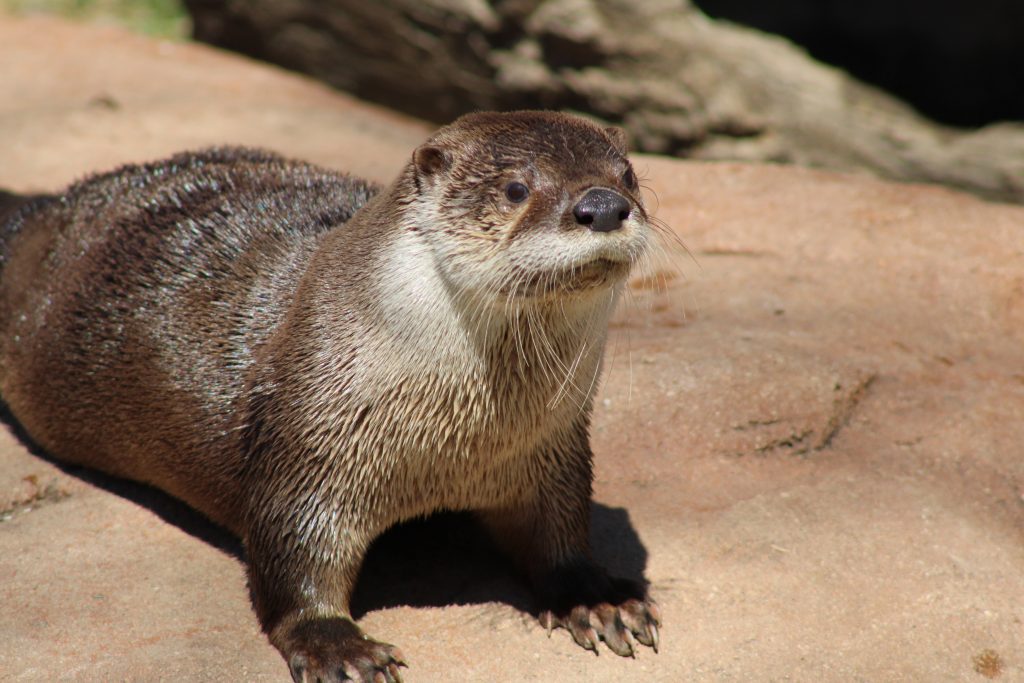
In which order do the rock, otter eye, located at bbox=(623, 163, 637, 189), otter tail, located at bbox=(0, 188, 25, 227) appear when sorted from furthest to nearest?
the rock, otter tail, located at bbox=(0, 188, 25, 227), otter eye, located at bbox=(623, 163, 637, 189)

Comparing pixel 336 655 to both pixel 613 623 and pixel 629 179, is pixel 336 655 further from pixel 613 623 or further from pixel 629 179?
pixel 629 179

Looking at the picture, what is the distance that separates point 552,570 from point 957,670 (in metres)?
1.06

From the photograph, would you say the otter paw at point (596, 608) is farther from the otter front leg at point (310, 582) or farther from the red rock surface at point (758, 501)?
the otter front leg at point (310, 582)

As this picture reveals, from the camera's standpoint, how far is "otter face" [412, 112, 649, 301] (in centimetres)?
262

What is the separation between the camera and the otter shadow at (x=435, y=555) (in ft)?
10.7

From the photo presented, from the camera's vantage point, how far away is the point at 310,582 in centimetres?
301

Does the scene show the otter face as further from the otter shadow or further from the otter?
the otter shadow

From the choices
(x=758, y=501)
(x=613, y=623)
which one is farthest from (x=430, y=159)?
(x=758, y=501)

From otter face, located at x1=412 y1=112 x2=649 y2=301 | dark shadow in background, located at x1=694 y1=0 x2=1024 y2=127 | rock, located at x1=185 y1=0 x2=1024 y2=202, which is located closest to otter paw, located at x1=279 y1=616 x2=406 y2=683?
otter face, located at x1=412 y1=112 x2=649 y2=301

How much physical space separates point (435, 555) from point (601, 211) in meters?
1.33

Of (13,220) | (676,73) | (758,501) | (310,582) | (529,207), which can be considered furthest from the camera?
(676,73)

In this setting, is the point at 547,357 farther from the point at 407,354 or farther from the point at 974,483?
the point at 974,483

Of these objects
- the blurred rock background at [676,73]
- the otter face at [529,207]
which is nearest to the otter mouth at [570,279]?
the otter face at [529,207]

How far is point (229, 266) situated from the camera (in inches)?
133
